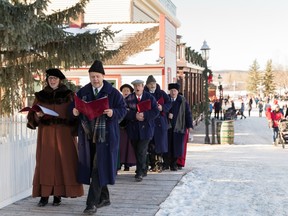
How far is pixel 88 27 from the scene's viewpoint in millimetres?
22609

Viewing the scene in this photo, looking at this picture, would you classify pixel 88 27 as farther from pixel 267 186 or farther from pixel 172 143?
pixel 267 186

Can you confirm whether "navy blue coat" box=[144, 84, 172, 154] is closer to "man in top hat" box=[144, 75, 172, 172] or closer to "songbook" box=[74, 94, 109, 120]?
"man in top hat" box=[144, 75, 172, 172]

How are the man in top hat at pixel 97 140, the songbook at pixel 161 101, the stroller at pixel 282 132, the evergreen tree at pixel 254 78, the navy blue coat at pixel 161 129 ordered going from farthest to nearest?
the evergreen tree at pixel 254 78, the stroller at pixel 282 132, the songbook at pixel 161 101, the navy blue coat at pixel 161 129, the man in top hat at pixel 97 140

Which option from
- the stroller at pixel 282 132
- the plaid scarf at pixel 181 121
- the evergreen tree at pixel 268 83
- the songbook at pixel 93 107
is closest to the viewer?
the songbook at pixel 93 107

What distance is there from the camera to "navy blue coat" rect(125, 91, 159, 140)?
26.5ft

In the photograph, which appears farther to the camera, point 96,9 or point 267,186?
point 96,9

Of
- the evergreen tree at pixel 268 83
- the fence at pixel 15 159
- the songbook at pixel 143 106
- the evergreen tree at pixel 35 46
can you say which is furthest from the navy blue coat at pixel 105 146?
the evergreen tree at pixel 268 83

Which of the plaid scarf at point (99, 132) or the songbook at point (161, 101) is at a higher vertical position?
the songbook at point (161, 101)

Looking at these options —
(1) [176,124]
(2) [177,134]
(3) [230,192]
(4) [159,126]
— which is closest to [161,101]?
(4) [159,126]

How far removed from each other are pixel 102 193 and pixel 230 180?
3.04m

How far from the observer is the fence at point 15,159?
251 inches

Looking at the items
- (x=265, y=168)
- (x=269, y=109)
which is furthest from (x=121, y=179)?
(x=269, y=109)

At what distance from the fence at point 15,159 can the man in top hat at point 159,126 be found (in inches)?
103

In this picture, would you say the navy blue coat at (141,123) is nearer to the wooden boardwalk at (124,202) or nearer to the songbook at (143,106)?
the songbook at (143,106)
